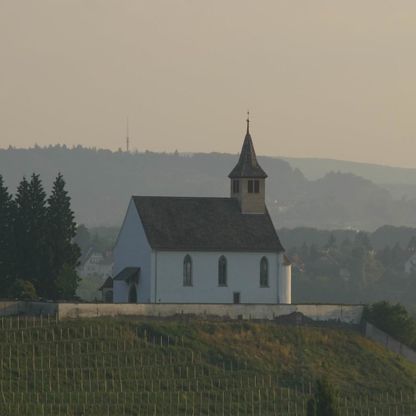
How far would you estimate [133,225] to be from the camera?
118000 mm

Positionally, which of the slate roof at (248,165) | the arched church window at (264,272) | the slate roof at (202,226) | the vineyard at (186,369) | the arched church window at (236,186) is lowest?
the vineyard at (186,369)

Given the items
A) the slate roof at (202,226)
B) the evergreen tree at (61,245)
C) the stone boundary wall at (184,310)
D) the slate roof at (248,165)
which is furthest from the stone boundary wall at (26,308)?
the slate roof at (248,165)

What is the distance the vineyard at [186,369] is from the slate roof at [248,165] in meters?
11.8

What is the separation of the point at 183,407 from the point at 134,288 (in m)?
22.4

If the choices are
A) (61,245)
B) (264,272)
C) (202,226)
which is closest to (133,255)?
(202,226)

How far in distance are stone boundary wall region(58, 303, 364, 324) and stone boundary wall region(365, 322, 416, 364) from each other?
133 centimetres

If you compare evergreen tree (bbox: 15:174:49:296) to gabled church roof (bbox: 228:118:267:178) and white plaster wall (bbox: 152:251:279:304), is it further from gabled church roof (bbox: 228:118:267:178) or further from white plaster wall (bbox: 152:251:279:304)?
gabled church roof (bbox: 228:118:267:178)

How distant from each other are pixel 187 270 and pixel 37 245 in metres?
8.16

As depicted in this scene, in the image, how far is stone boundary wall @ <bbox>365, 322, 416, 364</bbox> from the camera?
371ft

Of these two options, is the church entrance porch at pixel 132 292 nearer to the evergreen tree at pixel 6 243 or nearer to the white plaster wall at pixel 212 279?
the white plaster wall at pixel 212 279

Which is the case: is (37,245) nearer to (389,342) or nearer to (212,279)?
(212,279)

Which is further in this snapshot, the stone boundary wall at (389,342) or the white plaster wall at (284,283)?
the white plaster wall at (284,283)

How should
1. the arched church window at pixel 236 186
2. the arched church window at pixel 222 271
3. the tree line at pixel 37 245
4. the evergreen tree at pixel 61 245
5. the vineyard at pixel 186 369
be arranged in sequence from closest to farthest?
the vineyard at pixel 186 369
the evergreen tree at pixel 61 245
the tree line at pixel 37 245
the arched church window at pixel 222 271
the arched church window at pixel 236 186

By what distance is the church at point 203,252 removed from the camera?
4523 inches
